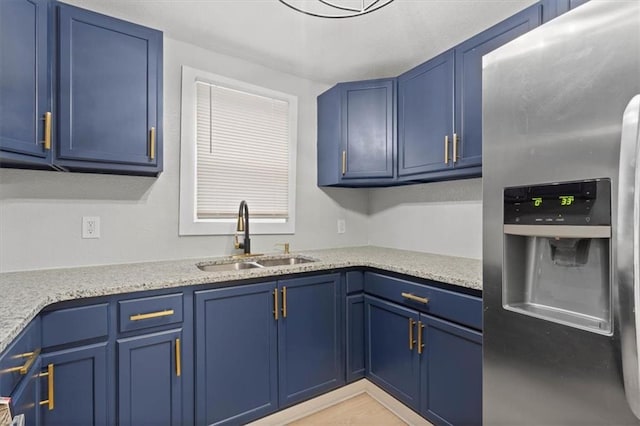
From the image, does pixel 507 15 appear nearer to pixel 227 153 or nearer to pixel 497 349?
pixel 497 349

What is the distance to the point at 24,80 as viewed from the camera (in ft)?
4.63

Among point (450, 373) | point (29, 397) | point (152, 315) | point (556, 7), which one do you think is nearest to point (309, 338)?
point (450, 373)

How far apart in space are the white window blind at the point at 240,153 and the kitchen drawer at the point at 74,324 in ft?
3.11

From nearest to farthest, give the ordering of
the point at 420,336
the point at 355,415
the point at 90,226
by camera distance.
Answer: the point at 420,336 < the point at 90,226 < the point at 355,415

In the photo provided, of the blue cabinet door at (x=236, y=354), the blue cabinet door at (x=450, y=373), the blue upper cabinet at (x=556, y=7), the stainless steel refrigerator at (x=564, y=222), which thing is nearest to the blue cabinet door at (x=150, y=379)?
the blue cabinet door at (x=236, y=354)

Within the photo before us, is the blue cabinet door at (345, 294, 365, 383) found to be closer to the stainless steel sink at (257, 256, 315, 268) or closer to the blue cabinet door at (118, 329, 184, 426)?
the stainless steel sink at (257, 256, 315, 268)

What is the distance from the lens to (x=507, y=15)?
5.94ft

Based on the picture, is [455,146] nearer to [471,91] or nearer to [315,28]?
[471,91]

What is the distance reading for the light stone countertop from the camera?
1.19 metres

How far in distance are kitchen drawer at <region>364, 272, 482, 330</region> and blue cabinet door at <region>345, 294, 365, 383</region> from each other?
0.39 ft

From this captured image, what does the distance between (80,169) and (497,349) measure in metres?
2.16

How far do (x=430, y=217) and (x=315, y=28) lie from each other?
1.56 meters

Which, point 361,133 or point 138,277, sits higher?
point 361,133

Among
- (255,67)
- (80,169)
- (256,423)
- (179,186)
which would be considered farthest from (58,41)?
(256,423)
